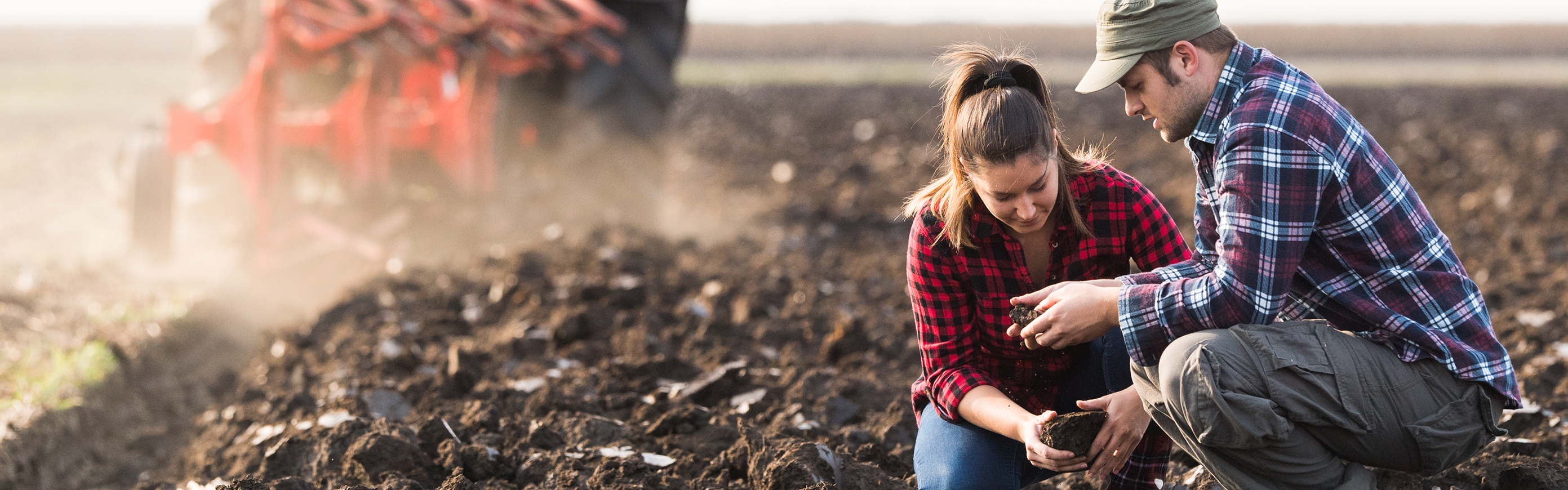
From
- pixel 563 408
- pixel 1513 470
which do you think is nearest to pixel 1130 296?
pixel 1513 470

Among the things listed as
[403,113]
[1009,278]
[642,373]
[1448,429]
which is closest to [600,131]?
[403,113]

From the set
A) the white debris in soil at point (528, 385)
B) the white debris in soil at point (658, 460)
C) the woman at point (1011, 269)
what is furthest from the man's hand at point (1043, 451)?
the white debris in soil at point (528, 385)

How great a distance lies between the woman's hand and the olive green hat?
0.57 m

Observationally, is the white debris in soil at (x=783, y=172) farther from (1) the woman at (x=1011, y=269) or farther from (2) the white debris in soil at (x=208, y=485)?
(1) the woman at (x=1011, y=269)

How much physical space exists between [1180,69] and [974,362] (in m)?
0.71

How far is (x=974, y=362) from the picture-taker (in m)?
2.39

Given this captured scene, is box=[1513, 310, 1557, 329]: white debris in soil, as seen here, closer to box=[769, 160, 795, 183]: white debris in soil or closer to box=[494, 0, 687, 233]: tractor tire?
box=[494, 0, 687, 233]: tractor tire

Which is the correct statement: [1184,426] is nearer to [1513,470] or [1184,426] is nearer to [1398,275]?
[1398,275]

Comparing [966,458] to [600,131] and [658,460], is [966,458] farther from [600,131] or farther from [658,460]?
[600,131]

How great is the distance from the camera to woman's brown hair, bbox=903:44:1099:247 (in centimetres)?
204

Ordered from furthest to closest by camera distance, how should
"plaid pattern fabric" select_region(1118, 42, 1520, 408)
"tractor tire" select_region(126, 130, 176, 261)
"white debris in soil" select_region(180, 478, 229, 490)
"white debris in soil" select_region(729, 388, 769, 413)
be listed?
"tractor tire" select_region(126, 130, 176, 261), "white debris in soil" select_region(729, 388, 769, 413), "white debris in soil" select_region(180, 478, 229, 490), "plaid pattern fabric" select_region(1118, 42, 1520, 408)

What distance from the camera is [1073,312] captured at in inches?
79.6

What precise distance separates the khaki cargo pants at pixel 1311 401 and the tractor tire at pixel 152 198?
4.89 m

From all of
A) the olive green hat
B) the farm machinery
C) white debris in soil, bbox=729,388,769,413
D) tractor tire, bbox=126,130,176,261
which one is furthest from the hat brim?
tractor tire, bbox=126,130,176,261
